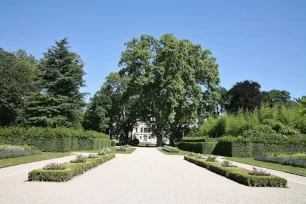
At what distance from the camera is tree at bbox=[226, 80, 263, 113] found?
Result: 56.6 meters

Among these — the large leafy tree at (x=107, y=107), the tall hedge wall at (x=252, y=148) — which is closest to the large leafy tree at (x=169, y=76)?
the large leafy tree at (x=107, y=107)

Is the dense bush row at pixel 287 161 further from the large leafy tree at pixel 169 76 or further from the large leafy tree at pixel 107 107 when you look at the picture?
the large leafy tree at pixel 107 107

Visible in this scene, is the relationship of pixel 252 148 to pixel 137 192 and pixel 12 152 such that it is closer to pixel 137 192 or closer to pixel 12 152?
pixel 12 152

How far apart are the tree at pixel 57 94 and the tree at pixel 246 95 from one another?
30579 millimetres

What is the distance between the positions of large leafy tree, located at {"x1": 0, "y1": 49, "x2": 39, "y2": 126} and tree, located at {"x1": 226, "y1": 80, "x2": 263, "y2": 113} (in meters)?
35.8

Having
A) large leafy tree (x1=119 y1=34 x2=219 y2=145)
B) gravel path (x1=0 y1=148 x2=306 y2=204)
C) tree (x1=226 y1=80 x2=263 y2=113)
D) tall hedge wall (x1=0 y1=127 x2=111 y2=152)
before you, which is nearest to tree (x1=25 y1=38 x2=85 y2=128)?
tall hedge wall (x1=0 y1=127 x2=111 y2=152)

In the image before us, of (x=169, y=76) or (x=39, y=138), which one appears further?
(x=169, y=76)

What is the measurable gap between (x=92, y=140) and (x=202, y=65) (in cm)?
2272

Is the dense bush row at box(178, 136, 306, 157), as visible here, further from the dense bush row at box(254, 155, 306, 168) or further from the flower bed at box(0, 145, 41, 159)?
the flower bed at box(0, 145, 41, 159)

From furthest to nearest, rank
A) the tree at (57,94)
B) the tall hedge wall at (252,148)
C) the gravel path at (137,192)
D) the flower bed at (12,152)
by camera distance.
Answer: the tree at (57,94)
the tall hedge wall at (252,148)
the flower bed at (12,152)
the gravel path at (137,192)

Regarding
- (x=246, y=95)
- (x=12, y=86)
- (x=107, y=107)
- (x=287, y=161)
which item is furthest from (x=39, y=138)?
(x=246, y=95)

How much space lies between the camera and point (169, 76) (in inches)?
1818

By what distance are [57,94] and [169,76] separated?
55.2ft

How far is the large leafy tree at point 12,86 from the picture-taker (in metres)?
42.7
